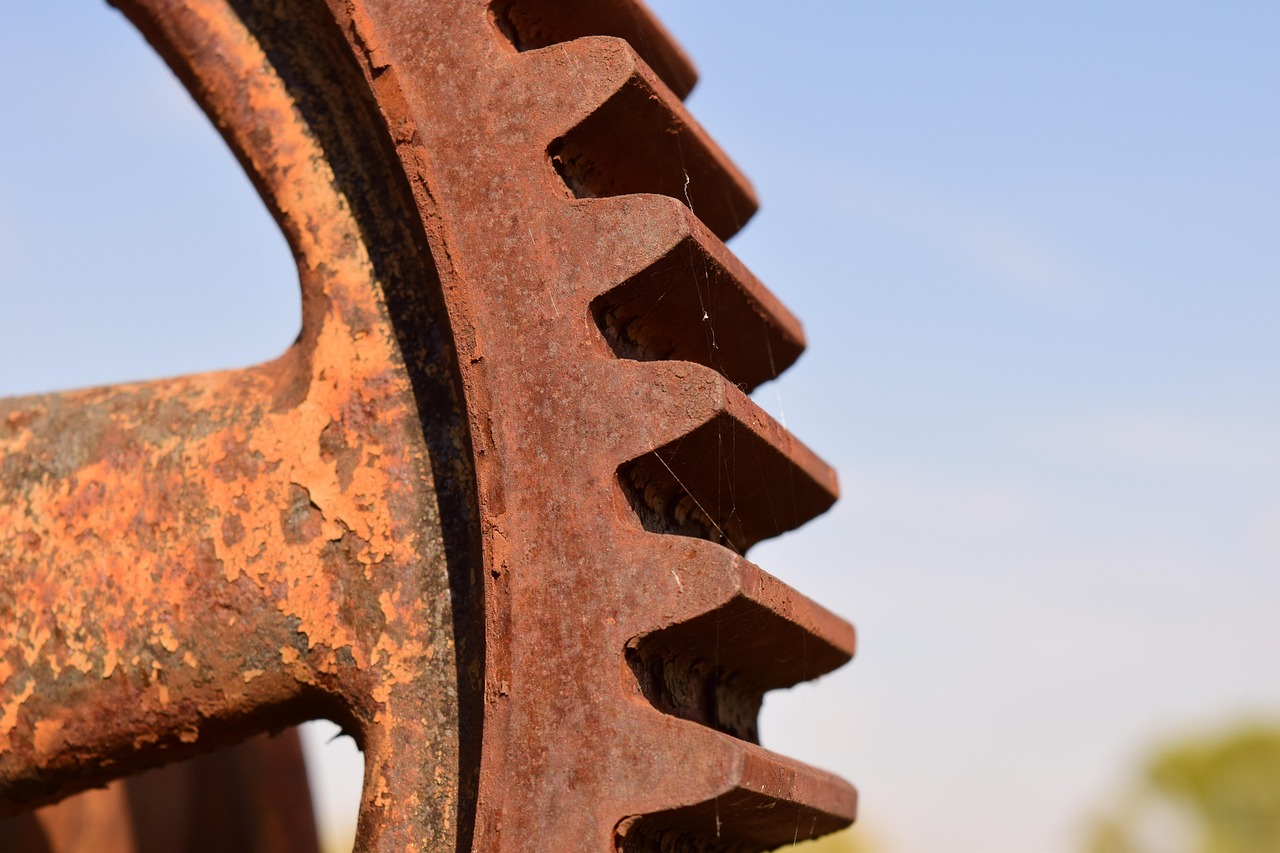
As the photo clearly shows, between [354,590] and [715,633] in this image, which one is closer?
[715,633]

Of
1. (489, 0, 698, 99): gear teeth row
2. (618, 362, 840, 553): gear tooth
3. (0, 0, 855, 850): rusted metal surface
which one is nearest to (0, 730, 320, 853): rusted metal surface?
(0, 0, 855, 850): rusted metal surface

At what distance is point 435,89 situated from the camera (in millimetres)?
1771

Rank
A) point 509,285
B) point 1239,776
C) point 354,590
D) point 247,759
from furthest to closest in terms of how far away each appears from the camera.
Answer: point 1239,776, point 247,759, point 354,590, point 509,285

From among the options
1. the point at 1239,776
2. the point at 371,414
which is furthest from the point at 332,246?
the point at 1239,776

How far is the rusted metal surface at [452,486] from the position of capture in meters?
1.55

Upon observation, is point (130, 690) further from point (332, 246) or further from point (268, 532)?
point (332, 246)

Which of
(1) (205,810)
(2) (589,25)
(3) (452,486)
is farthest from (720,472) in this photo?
(1) (205,810)

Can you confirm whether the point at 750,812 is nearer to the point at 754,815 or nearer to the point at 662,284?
the point at 754,815

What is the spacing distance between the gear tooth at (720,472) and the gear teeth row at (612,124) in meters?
0.37

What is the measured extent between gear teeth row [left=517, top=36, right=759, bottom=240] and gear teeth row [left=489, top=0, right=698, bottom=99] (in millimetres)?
171

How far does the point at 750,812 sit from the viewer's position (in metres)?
1.62

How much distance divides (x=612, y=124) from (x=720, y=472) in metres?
0.51

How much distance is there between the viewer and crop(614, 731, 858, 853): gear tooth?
1486mm

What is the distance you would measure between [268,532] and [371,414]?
0.72ft
